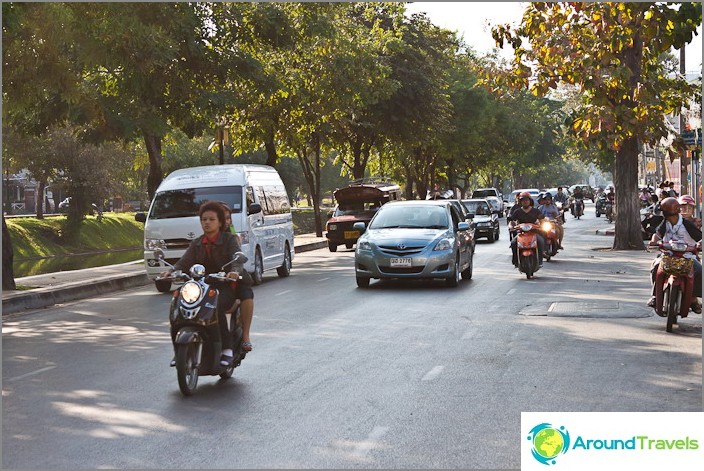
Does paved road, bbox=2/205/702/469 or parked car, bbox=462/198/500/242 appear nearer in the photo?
paved road, bbox=2/205/702/469

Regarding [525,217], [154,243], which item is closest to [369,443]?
[154,243]

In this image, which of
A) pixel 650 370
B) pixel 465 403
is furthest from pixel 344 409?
pixel 650 370

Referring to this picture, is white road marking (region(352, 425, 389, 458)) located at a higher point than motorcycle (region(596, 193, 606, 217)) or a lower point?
higher

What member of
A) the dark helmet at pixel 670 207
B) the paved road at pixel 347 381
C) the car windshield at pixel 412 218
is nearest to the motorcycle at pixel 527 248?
the car windshield at pixel 412 218

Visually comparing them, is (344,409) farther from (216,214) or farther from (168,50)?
(168,50)

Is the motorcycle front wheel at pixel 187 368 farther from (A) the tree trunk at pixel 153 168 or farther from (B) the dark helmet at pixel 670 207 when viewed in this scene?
(A) the tree trunk at pixel 153 168

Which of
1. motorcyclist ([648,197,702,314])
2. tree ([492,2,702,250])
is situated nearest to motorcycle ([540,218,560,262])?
tree ([492,2,702,250])

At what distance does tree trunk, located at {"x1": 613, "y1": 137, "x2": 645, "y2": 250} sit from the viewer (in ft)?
103

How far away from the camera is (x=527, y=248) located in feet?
71.5

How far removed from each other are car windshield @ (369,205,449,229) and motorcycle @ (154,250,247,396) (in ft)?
36.9

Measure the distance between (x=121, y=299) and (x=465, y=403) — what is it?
12720mm

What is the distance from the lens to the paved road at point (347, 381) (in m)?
7.21

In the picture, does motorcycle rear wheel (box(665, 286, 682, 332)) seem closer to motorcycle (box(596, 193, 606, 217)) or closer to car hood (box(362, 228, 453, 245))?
car hood (box(362, 228, 453, 245))

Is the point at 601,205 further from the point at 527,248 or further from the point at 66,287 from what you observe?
the point at 66,287
